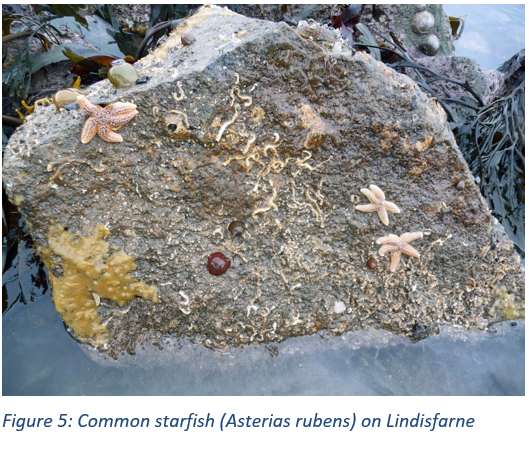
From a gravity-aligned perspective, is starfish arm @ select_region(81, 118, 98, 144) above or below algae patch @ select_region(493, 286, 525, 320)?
above

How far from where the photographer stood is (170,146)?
243 centimetres

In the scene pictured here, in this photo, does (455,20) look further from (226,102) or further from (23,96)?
(23,96)

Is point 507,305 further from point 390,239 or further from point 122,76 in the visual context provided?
point 122,76

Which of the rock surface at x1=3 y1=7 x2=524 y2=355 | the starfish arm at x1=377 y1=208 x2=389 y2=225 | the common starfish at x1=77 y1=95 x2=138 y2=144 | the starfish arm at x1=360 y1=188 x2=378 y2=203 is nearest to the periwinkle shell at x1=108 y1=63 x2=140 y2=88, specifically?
the rock surface at x1=3 y1=7 x2=524 y2=355

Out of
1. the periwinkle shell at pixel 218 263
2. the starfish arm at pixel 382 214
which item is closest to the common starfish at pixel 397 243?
the starfish arm at pixel 382 214

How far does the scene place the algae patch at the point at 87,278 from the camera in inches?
99.0

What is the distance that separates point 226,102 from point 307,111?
47 centimetres

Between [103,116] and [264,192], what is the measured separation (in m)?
0.98

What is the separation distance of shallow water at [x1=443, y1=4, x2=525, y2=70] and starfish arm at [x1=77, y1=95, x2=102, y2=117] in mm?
4592

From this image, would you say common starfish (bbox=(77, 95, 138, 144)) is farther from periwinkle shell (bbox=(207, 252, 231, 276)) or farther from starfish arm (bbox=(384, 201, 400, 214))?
starfish arm (bbox=(384, 201, 400, 214))

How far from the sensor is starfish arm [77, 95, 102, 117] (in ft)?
7.29

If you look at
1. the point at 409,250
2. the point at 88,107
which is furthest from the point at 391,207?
the point at 88,107

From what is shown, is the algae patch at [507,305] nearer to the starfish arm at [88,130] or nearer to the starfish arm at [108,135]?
the starfish arm at [108,135]

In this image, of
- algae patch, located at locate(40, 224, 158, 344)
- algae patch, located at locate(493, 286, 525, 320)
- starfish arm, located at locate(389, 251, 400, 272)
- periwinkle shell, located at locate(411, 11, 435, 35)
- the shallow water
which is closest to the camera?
algae patch, located at locate(40, 224, 158, 344)
